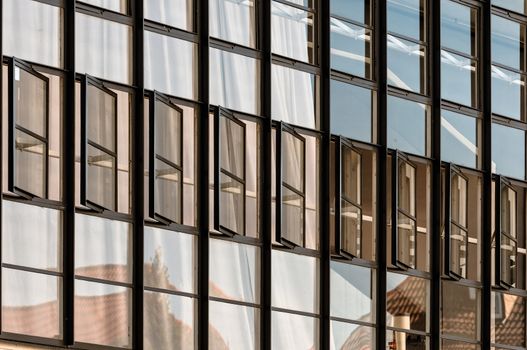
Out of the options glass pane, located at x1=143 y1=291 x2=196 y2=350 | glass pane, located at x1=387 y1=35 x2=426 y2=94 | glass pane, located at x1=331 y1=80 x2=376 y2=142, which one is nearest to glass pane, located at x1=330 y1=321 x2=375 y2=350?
glass pane, located at x1=331 y1=80 x2=376 y2=142

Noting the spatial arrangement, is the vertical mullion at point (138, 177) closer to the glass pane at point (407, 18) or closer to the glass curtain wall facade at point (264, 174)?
the glass curtain wall facade at point (264, 174)

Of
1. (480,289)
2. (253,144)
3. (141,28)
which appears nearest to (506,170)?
(480,289)

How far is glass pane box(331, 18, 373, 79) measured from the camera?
97.3ft

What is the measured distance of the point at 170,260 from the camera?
25859 mm

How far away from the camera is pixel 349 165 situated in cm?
2978

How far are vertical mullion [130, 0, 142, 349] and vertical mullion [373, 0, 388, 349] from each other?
20.5 ft

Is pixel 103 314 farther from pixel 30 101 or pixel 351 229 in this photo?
pixel 351 229

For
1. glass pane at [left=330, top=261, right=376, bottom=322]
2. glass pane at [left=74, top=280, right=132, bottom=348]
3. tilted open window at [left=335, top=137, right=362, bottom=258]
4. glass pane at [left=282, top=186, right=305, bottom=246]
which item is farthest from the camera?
tilted open window at [left=335, top=137, right=362, bottom=258]

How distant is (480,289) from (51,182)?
1150 cm

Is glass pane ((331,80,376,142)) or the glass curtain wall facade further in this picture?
glass pane ((331,80,376,142))

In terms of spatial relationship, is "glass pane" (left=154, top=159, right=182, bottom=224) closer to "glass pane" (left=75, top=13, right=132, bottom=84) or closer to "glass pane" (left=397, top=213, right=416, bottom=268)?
"glass pane" (left=75, top=13, right=132, bottom=84)

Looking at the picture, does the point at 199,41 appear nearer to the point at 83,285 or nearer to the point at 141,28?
the point at 141,28


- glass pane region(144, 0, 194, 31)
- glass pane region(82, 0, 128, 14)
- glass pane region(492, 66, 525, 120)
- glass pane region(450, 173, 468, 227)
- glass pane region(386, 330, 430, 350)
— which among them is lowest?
glass pane region(386, 330, 430, 350)

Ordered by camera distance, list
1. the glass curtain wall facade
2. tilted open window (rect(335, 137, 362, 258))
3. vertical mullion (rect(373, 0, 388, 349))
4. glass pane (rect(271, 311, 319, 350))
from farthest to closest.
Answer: vertical mullion (rect(373, 0, 388, 349)) → tilted open window (rect(335, 137, 362, 258)) → glass pane (rect(271, 311, 319, 350)) → the glass curtain wall facade
